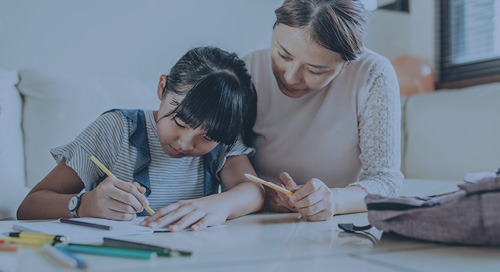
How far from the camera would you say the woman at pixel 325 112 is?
99cm

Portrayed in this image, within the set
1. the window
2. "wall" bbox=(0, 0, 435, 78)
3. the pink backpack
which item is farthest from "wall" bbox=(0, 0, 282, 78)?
the pink backpack

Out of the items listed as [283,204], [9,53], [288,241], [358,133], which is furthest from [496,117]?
[9,53]

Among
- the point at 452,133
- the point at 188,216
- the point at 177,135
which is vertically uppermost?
the point at 177,135

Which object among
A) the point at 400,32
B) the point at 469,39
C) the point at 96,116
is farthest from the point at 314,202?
the point at 400,32

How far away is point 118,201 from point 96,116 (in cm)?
91

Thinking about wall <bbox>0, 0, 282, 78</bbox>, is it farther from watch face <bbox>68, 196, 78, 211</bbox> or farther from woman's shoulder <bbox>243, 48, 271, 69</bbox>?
watch face <bbox>68, 196, 78, 211</bbox>

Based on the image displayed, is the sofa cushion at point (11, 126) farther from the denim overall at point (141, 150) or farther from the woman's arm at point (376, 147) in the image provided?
the woman's arm at point (376, 147)

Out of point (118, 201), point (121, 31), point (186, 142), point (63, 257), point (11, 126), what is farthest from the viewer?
point (121, 31)

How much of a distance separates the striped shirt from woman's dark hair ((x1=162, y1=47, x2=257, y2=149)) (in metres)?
0.11

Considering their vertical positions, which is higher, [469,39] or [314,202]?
[469,39]

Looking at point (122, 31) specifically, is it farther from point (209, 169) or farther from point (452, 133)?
point (452, 133)

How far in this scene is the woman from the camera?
0.99 meters

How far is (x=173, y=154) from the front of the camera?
3.35 ft

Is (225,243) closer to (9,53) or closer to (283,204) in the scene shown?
(283,204)
